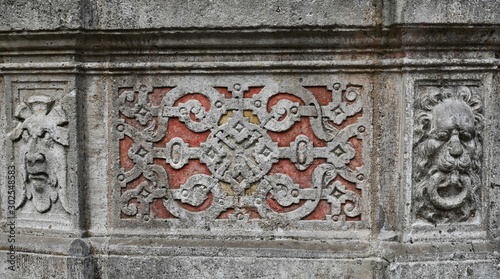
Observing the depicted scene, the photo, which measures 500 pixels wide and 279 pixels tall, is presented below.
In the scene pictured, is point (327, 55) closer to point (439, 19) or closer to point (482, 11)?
point (439, 19)

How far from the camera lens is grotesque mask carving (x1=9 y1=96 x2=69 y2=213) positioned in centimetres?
234

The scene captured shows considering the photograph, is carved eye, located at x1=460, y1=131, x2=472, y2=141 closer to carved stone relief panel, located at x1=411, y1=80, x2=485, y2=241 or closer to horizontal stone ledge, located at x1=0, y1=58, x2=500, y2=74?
carved stone relief panel, located at x1=411, y1=80, x2=485, y2=241

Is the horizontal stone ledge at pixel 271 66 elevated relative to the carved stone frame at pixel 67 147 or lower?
elevated

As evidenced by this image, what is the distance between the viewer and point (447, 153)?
2.12 metres

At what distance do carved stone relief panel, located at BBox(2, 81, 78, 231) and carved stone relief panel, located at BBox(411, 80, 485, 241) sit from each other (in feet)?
5.52

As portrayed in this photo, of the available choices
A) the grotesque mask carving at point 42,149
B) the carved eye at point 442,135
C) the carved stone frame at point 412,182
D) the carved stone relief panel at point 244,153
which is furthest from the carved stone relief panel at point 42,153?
the carved eye at point 442,135

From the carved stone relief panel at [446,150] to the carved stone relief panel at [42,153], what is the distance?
1.68 m

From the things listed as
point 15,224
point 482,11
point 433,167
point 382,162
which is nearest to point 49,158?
point 15,224

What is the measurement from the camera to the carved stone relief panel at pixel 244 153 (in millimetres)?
2303

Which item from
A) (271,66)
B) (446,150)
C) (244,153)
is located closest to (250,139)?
(244,153)

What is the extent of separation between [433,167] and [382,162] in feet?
0.76

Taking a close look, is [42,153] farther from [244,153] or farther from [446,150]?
[446,150]

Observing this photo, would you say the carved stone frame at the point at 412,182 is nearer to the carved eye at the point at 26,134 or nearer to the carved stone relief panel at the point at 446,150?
the carved stone relief panel at the point at 446,150

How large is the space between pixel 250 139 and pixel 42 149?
1057 mm
